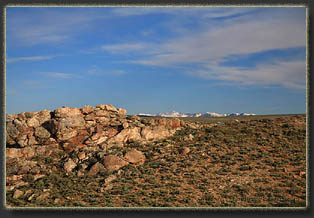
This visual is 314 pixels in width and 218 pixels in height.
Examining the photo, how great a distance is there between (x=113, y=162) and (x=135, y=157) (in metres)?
2.67

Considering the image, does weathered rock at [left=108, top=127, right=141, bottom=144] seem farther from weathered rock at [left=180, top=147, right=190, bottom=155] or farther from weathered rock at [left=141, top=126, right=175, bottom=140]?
weathered rock at [left=180, top=147, right=190, bottom=155]

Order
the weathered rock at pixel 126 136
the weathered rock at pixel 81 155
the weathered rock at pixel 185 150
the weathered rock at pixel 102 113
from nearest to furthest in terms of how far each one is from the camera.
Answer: the weathered rock at pixel 81 155, the weathered rock at pixel 185 150, the weathered rock at pixel 126 136, the weathered rock at pixel 102 113

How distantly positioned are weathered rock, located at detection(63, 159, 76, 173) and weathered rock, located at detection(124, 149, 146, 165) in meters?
6.11

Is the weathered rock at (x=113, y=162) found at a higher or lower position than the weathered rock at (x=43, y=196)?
higher

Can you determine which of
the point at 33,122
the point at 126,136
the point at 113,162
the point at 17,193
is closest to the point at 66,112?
the point at 33,122

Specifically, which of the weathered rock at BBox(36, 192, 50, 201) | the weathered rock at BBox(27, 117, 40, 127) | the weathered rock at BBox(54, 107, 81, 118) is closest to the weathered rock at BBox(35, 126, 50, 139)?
the weathered rock at BBox(27, 117, 40, 127)

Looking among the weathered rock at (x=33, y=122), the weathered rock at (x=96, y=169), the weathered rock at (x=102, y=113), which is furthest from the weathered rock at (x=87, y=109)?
the weathered rock at (x=96, y=169)

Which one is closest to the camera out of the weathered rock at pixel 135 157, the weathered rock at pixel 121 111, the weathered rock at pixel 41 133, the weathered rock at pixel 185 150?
the weathered rock at pixel 135 157

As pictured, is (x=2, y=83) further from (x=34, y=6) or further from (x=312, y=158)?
(x=312, y=158)

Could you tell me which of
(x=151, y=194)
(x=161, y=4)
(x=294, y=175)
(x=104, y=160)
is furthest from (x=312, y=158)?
(x=104, y=160)

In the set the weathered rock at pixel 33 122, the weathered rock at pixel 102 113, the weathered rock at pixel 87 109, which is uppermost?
the weathered rock at pixel 87 109

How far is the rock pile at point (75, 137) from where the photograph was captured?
28.4 meters

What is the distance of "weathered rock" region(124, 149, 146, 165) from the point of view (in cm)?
2912

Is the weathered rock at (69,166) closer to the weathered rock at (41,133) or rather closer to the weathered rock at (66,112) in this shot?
the weathered rock at (41,133)
